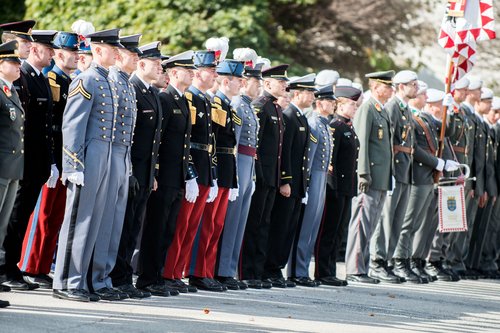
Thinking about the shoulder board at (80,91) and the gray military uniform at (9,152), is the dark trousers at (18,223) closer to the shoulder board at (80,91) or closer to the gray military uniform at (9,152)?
the gray military uniform at (9,152)

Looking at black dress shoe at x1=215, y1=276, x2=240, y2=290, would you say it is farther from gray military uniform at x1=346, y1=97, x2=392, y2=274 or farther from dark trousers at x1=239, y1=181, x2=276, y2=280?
gray military uniform at x1=346, y1=97, x2=392, y2=274

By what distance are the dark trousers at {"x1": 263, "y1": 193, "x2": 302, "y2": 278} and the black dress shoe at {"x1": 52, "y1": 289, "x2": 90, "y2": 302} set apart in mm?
3375

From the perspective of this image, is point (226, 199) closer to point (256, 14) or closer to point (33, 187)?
point (33, 187)

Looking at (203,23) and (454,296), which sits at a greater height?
(203,23)

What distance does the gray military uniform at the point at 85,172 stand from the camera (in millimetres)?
9820

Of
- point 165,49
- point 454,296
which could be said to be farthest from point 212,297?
point 165,49

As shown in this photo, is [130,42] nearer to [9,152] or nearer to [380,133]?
[9,152]

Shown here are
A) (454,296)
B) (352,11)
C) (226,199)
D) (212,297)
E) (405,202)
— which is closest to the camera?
(212,297)

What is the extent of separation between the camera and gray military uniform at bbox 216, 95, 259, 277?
479 inches

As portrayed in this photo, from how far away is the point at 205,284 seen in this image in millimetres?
11789

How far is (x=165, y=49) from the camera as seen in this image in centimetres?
2198

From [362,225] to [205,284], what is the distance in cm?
283

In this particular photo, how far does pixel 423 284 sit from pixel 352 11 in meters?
12.6

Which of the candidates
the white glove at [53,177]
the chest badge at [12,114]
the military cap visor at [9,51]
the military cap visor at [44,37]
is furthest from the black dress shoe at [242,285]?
the military cap visor at [9,51]
